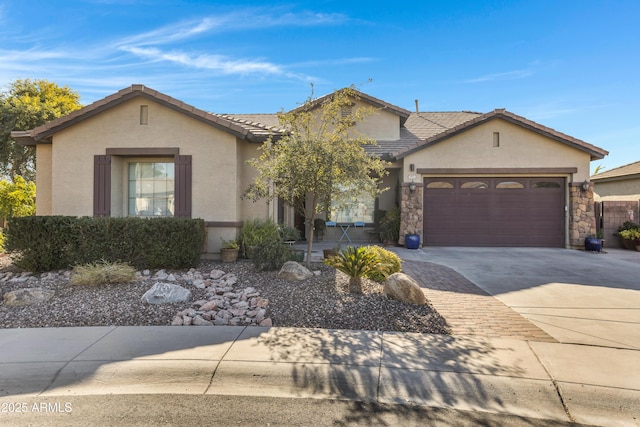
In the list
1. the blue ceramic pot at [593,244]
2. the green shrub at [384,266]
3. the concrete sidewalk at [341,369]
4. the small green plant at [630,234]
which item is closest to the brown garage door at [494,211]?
the blue ceramic pot at [593,244]

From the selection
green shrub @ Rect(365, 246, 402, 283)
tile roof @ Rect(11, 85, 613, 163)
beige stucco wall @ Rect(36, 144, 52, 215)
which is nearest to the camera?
green shrub @ Rect(365, 246, 402, 283)

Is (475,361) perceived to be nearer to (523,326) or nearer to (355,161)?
(523,326)

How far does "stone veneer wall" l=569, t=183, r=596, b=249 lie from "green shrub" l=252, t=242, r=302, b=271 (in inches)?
431

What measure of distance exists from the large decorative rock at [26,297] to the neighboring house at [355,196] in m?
3.96

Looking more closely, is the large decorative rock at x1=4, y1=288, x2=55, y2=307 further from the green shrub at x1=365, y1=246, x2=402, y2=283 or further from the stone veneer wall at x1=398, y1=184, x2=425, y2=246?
the stone veneer wall at x1=398, y1=184, x2=425, y2=246

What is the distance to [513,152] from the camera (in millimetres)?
12406

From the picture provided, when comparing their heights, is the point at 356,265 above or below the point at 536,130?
below

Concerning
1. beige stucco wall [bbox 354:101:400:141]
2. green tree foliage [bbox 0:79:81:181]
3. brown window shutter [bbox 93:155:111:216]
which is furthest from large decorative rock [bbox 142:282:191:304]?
green tree foliage [bbox 0:79:81:181]

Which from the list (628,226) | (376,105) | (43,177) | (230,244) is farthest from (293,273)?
(628,226)

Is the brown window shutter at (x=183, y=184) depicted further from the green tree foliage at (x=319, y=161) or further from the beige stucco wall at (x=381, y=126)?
the beige stucco wall at (x=381, y=126)

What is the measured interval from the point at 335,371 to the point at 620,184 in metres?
21.8

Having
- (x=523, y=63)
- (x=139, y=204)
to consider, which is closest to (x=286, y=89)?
(x=139, y=204)

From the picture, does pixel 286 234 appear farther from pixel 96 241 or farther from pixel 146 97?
pixel 146 97

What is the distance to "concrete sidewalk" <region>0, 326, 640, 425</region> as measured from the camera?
3146 millimetres
